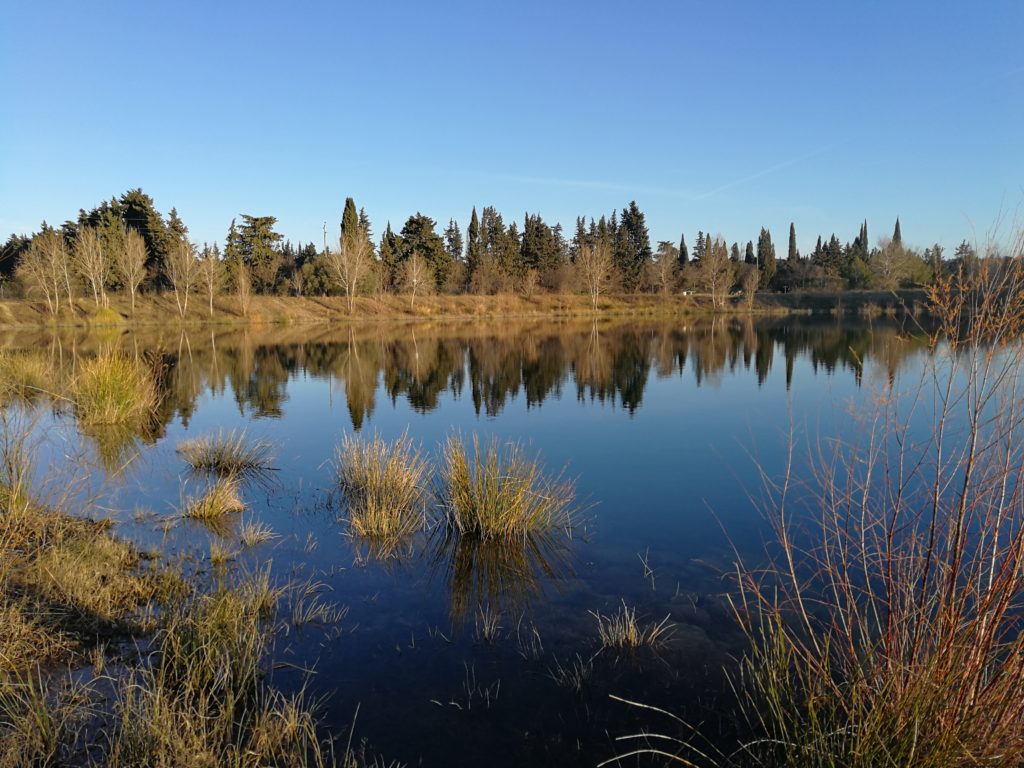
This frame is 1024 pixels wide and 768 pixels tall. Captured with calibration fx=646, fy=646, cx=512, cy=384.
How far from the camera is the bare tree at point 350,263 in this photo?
171 feet

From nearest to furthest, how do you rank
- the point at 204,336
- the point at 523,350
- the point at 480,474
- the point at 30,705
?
1. the point at 30,705
2. the point at 480,474
3. the point at 523,350
4. the point at 204,336

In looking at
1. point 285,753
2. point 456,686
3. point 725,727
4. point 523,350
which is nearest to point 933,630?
point 725,727

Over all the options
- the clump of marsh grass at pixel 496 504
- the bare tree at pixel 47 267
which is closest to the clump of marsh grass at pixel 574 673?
the clump of marsh grass at pixel 496 504

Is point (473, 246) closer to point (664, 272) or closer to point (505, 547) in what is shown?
point (664, 272)

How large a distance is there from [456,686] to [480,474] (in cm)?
310

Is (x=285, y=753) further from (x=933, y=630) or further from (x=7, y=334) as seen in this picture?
(x=7, y=334)

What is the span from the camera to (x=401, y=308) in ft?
191

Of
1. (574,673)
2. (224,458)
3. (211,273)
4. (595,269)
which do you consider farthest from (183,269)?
(574,673)

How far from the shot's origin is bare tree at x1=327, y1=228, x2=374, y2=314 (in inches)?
2052

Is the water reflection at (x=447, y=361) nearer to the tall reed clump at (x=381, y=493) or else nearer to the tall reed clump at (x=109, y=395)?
the tall reed clump at (x=109, y=395)

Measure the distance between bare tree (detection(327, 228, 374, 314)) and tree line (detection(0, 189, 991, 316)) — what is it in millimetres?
150

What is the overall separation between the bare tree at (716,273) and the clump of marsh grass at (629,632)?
6631 cm

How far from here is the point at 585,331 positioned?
145 ft

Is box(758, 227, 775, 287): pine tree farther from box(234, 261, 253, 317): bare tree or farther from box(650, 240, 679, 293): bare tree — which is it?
box(234, 261, 253, 317): bare tree
